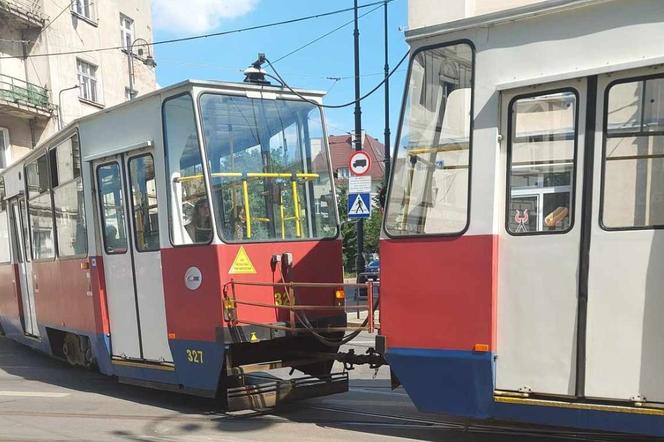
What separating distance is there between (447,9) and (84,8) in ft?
63.4

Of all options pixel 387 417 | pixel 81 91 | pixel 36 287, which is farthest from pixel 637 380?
pixel 81 91

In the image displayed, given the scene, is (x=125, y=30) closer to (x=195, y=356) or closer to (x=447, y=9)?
(x=447, y=9)

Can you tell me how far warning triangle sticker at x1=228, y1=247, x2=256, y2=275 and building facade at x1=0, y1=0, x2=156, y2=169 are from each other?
1959 centimetres

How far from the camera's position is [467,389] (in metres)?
3.95

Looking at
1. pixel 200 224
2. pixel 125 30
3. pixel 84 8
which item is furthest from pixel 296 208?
pixel 125 30

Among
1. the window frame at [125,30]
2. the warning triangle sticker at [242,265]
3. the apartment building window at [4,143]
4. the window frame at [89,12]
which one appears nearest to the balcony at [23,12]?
the window frame at [89,12]

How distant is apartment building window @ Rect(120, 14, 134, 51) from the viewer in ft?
91.6

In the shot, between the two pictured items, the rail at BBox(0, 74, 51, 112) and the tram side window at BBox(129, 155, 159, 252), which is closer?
the tram side window at BBox(129, 155, 159, 252)

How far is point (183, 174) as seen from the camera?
5547 mm

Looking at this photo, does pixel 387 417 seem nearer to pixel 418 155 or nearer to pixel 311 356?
pixel 311 356

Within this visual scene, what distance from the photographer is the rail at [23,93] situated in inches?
829

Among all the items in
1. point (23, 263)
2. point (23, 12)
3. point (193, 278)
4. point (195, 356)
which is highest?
point (23, 12)

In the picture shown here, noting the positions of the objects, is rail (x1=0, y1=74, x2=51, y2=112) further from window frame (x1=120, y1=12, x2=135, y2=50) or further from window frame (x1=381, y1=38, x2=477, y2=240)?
window frame (x1=381, y1=38, x2=477, y2=240)

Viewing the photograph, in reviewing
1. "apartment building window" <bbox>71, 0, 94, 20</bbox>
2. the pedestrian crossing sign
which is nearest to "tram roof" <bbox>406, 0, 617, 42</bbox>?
the pedestrian crossing sign
